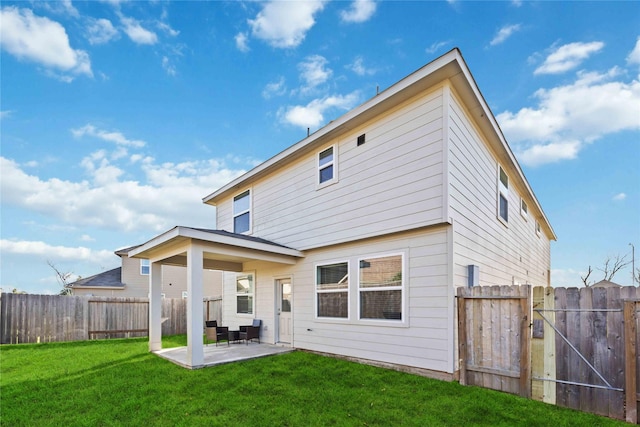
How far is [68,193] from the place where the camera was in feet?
58.4

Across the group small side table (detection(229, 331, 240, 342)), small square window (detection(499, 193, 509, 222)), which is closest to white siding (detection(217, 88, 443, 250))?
small side table (detection(229, 331, 240, 342))

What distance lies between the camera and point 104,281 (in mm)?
22062

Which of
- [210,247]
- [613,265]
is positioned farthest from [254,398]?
[613,265]

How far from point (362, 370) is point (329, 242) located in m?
2.97

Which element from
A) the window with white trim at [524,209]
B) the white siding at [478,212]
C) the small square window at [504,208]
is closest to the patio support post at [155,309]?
the white siding at [478,212]

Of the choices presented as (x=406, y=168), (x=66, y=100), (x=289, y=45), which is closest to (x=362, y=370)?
(x=406, y=168)

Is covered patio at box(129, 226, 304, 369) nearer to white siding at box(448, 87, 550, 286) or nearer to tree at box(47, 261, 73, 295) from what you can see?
white siding at box(448, 87, 550, 286)

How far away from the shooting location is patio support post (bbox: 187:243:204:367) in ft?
23.2

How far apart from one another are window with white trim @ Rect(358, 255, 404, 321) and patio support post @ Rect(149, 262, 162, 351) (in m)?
5.99

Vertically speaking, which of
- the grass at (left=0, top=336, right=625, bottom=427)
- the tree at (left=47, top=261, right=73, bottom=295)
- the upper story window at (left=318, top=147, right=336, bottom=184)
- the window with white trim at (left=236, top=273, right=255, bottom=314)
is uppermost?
the upper story window at (left=318, top=147, right=336, bottom=184)

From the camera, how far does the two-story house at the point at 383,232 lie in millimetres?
6262

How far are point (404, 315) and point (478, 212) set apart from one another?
3.04 metres

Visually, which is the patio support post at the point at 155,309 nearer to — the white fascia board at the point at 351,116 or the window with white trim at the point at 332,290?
the white fascia board at the point at 351,116

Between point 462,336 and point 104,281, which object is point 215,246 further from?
point 104,281
